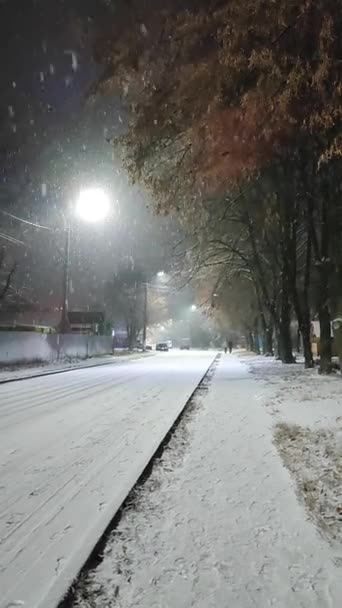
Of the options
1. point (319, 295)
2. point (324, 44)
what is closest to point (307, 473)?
point (324, 44)

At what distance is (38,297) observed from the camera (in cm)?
5431

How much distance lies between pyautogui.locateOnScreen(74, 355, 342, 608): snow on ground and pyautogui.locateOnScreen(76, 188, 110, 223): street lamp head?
65.9ft

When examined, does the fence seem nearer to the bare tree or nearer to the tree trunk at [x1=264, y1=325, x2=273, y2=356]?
the bare tree

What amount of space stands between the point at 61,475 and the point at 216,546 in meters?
2.32

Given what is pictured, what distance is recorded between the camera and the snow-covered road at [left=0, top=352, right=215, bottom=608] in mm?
3086

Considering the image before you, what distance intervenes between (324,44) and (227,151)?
2.66 m

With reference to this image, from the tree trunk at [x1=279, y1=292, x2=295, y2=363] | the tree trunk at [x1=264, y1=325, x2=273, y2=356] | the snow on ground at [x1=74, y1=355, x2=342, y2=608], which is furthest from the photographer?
the tree trunk at [x1=264, y1=325, x2=273, y2=356]

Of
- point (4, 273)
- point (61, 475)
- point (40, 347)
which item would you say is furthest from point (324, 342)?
point (4, 273)

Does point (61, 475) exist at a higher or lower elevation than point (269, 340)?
lower

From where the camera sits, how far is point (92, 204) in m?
24.8

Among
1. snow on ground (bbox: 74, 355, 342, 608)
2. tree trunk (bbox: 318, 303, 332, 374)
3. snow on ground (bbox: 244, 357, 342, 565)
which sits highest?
tree trunk (bbox: 318, 303, 332, 374)

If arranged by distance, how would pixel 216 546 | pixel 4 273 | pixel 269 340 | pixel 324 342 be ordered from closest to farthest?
pixel 216 546 < pixel 324 342 < pixel 269 340 < pixel 4 273

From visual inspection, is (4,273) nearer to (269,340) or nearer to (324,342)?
(269,340)

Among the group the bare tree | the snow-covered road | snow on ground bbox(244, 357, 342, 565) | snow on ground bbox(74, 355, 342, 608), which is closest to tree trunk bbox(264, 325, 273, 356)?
the bare tree
